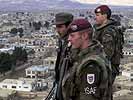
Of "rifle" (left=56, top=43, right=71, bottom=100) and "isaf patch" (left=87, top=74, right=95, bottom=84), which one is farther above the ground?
"isaf patch" (left=87, top=74, right=95, bottom=84)

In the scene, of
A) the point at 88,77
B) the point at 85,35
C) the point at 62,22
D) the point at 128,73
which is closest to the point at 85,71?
the point at 88,77

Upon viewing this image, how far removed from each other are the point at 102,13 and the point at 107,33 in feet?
0.62

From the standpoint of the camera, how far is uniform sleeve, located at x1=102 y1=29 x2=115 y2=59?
3.26 metres

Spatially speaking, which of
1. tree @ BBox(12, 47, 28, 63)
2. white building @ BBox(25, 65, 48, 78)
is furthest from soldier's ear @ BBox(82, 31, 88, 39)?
tree @ BBox(12, 47, 28, 63)

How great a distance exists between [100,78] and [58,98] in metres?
0.56

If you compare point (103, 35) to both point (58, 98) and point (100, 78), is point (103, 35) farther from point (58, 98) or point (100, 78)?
point (100, 78)

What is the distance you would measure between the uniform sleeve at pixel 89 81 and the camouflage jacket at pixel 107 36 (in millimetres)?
1126

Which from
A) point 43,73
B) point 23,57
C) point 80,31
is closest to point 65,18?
point 80,31

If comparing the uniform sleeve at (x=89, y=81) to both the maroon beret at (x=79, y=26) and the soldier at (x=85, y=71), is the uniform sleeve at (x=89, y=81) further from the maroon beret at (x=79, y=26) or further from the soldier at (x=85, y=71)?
the maroon beret at (x=79, y=26)

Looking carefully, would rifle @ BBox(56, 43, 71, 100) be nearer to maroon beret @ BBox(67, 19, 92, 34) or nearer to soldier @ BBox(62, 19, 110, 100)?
soldier @ BBox(62, 19, 110, 100)

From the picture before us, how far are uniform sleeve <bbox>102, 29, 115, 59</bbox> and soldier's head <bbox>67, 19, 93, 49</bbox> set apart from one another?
999 millimetres

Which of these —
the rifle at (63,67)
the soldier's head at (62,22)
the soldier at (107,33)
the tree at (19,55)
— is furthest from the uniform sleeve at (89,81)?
the tree at (19,55)

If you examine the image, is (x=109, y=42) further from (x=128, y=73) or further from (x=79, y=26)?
(x=128, y=73)

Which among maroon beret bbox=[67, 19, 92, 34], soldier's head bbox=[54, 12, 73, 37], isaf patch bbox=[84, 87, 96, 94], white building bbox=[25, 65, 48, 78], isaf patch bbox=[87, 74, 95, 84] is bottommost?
white building bbox=[25, 65, 48, 78]
